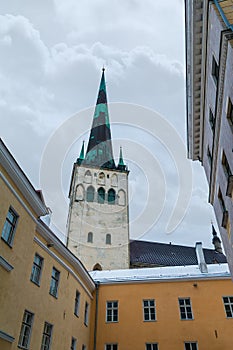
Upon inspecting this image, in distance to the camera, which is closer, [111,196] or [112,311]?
[112,311]

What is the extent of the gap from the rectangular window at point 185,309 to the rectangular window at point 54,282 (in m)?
9.54

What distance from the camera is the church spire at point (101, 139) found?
5241 centimetres

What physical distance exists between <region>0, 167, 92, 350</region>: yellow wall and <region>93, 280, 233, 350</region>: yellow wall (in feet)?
8.37

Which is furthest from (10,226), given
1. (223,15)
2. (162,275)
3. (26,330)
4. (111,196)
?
(111,196)

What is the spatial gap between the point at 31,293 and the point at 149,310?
10.9 metres

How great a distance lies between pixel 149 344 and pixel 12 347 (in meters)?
11.9

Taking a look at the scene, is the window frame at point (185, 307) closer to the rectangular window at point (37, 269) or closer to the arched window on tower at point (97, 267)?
the rectangular window at point (37, 269)

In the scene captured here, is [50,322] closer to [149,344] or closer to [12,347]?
[12,347]

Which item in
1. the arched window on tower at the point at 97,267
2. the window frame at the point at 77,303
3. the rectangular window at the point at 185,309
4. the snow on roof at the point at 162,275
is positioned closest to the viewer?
the window frame at the point at 77,303

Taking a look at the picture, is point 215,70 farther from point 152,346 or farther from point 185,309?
point 152,346

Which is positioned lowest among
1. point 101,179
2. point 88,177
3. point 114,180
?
point 88,177

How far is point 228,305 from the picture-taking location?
69.0ft

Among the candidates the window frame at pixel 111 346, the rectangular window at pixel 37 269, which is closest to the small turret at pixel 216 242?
the window frame at pixel 111 346

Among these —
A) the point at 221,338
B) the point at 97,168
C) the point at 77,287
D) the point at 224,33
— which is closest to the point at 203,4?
the point at 224,33
